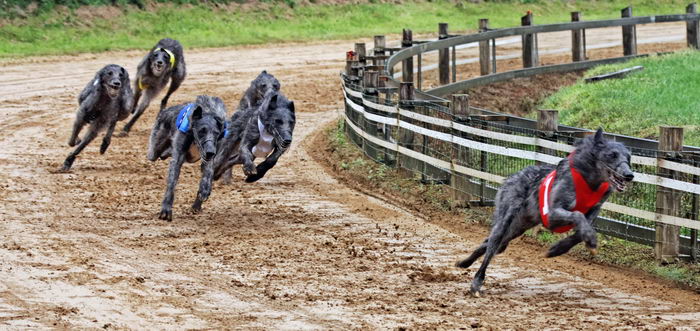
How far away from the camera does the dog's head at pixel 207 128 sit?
36.5 ft

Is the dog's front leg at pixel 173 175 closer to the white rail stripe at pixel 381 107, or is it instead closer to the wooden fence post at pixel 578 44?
the white rail stripe at pixel 381 107

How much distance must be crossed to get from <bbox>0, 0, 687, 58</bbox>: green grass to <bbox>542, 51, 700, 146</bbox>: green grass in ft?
39.1

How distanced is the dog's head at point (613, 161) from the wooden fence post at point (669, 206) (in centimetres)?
133

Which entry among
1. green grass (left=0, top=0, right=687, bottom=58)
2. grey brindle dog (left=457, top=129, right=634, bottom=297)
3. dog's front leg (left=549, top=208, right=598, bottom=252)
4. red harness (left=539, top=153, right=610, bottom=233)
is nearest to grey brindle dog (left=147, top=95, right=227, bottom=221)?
grey brindle dog (left=457, top=129, right=634, bottom=297)

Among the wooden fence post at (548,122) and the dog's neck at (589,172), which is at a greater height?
the wooden fence post at (548,122)

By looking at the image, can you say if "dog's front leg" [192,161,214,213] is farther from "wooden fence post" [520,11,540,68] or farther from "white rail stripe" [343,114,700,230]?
"wooden fence post" [520,11,540,68]

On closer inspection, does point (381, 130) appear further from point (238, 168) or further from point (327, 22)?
point (327, 22)

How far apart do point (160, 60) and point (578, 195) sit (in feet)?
31.6

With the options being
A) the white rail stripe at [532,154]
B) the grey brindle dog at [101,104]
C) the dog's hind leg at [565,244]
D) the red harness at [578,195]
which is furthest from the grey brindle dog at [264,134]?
the dog's hind leg at [565,244]

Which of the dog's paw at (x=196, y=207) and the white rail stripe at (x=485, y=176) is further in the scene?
the dog's paw at (x=196, y=207)

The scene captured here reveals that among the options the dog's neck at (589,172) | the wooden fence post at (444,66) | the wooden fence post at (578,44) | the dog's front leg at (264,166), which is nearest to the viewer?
the dog's neck at (589,172)

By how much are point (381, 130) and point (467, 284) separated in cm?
602

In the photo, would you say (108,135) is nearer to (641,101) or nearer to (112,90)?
(112,90)

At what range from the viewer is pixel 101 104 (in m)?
14.2
